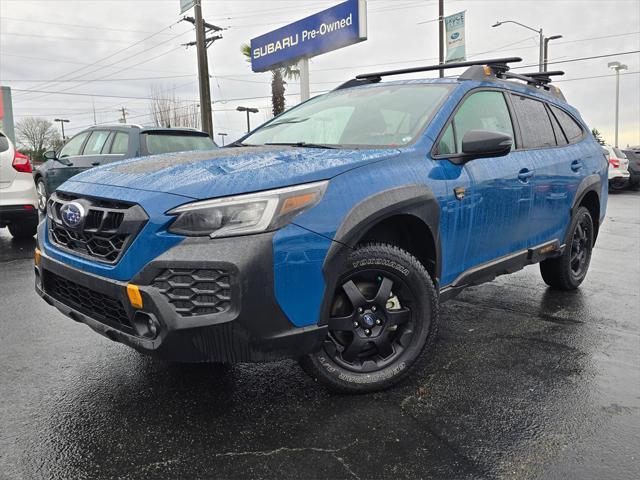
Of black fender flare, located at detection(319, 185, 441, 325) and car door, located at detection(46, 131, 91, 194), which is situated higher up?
car door, located at detection(46, 131, 91, 194)

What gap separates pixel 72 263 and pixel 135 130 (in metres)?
6.08

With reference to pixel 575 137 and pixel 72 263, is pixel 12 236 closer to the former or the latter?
pixel 72 263

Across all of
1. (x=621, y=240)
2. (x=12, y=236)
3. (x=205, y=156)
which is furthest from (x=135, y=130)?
(x=621, y=240)

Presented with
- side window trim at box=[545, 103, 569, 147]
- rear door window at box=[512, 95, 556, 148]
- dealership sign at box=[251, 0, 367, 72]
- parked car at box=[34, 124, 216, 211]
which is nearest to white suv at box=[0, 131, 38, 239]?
parked car at box=[34, 124, 216, 211]

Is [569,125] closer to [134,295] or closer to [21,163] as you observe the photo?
[134,295]

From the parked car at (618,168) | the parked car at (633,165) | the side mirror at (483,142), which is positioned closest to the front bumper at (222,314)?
the side mirror at (483,142)

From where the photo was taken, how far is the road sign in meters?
19.5

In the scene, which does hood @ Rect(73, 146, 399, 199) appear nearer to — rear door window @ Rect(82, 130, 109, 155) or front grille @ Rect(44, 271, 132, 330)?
front grille @ Rect(44, 271, 132, 330)

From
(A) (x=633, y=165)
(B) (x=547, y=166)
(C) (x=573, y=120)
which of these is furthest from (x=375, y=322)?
(A) (x=633, y=165)

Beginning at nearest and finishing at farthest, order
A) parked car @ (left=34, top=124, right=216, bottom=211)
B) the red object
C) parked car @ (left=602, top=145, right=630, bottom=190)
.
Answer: the red object, parked car @ (left=34, top=124, right=216, bottom=211), parked car @ (left=602, top=145, right=630, bottom=190)

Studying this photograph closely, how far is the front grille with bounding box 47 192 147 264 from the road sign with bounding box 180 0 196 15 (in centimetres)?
1888

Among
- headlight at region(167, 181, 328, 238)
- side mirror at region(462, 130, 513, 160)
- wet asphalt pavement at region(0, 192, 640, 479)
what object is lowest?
wet asphalt pavement at region(0, 192, 640, 479)

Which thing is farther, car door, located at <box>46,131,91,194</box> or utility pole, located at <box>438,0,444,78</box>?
utility pole, located at <box>438,0,444,78</box>

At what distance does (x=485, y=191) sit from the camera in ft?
11.2
